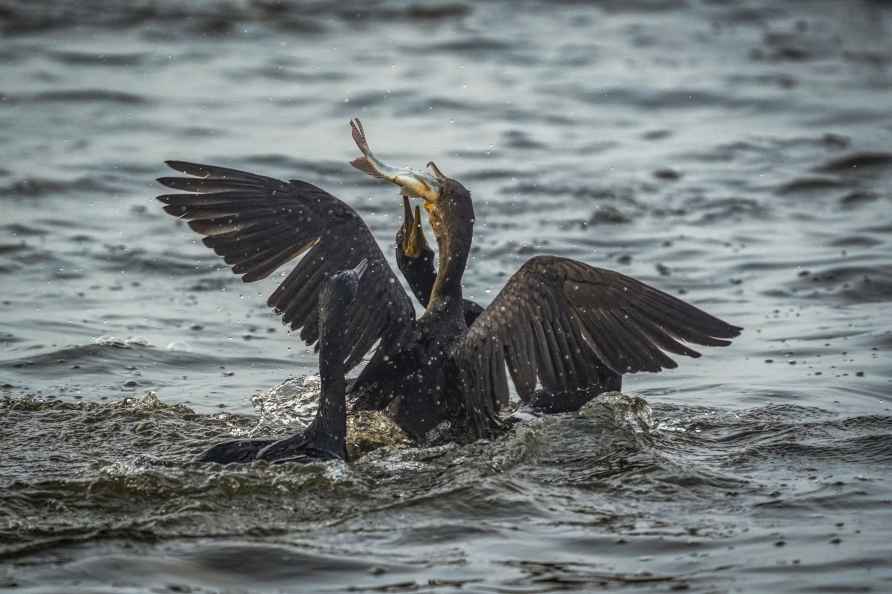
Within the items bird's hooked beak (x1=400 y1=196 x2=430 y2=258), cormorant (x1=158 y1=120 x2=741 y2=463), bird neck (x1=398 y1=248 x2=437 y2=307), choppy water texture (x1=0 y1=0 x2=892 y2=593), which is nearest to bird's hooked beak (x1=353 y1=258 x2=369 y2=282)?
cormorant (x1=158 y1=120 x2=741 y2=463)

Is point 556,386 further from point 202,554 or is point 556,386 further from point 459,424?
point 202,554

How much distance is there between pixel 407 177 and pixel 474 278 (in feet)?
10.9

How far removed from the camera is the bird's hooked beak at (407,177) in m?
7.39

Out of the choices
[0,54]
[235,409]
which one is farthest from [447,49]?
[235,409]

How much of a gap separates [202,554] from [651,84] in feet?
40.6

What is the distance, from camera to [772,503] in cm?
656

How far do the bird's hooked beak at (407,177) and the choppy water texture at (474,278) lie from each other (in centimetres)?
126

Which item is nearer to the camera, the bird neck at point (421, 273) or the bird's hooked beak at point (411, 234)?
the bird's hooked beak at point (411, 234)

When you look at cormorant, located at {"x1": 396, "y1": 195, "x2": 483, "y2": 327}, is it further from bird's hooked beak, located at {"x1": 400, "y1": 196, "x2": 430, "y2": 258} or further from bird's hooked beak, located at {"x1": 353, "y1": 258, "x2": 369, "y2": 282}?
bird's hooked beak, located at {"x1": 353, "y1": 258, "x2": 369, "y2": 282}

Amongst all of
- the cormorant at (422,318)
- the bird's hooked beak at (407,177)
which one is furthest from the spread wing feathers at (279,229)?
the bird's hooked beak at (407,177)

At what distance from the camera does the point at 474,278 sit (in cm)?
1079

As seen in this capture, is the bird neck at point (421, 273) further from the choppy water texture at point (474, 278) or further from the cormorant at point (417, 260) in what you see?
the choppy water texture at point (474, 278)

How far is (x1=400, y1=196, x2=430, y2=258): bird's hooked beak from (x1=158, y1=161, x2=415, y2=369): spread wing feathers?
22cm

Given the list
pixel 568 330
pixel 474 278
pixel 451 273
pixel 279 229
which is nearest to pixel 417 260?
pixel 451 273
